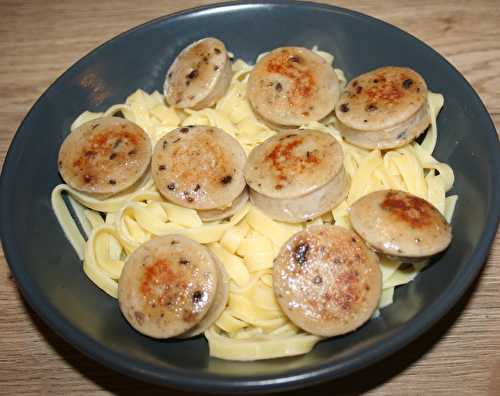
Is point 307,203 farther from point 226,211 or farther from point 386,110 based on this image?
point 386,110

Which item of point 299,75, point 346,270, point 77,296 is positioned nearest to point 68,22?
point 299,75

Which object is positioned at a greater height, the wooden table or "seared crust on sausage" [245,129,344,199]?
"seared crust on sausage" [245,129,344,199]


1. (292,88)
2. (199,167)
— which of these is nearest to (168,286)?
(199,167)

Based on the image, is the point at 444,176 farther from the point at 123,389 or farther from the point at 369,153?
the point at 123,389

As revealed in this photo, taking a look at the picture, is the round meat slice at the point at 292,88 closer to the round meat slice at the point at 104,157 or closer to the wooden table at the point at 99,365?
the round meat slice at the point at 104,157

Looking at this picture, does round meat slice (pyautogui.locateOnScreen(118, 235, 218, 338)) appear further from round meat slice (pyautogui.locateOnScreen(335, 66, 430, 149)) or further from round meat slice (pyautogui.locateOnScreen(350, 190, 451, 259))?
round meat slice (pyautogui.locateOnScreen(335, 66, 430, 149))

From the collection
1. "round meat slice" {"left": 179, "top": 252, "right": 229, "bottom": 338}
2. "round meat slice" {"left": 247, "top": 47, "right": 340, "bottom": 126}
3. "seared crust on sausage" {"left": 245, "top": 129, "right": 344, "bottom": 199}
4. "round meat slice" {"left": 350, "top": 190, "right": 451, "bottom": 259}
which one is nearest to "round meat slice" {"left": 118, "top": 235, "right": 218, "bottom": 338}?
"round meat slice" {"left": 179, "top": 252, "right": 229, "bottom": 338}
